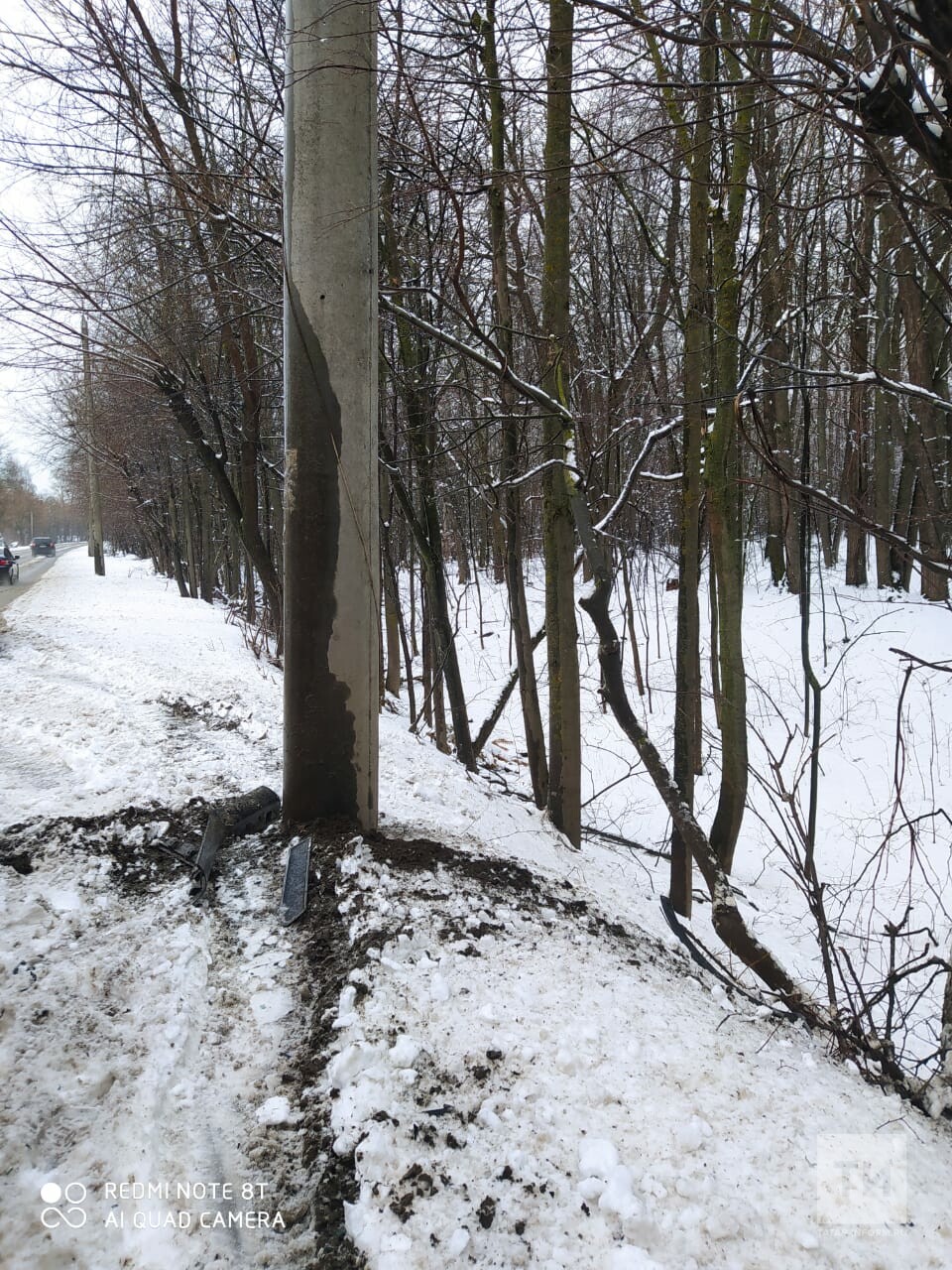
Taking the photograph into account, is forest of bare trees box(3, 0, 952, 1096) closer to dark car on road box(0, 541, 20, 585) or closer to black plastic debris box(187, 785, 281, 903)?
black plastic debris box(187, 785, 281, 903)

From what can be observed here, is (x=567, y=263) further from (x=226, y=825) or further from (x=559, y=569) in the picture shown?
(x=226, y=825)

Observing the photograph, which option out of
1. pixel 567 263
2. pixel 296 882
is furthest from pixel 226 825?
pixel 567 263

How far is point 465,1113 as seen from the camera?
1662 mm

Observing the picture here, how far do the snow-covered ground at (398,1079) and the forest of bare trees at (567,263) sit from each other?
94 cm

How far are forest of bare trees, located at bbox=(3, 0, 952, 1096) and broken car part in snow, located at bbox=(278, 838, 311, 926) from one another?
6.13 feet

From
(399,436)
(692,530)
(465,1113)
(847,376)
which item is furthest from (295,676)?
(399,436)

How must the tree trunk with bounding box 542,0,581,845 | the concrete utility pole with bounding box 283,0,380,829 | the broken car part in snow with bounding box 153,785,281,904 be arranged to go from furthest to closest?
1. the tree trunk with bounding box 542,0,581,845
2. the concrete utility pole with bounding box 283,0,380,829
3. the broken car part in snow with bounding box 153,785,281,904

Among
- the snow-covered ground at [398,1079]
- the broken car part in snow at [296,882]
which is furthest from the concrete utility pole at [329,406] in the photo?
the snow-covered ground at [398,1079]

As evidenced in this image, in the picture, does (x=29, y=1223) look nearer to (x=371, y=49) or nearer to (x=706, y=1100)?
(x=706, y=1100)

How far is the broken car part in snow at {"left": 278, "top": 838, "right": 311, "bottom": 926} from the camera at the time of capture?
2410 mm

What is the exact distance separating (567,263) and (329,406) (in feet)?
9.71

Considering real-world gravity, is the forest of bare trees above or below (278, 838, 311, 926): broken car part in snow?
above

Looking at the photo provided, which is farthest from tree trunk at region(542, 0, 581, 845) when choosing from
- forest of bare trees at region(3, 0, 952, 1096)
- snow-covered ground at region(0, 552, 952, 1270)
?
snow-covered ground at region(0, 552, 952, 1270)

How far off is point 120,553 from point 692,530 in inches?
2692
